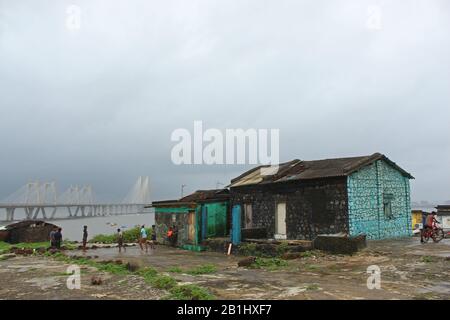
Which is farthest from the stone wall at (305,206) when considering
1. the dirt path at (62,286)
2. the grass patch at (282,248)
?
the dirt path at (62,286)

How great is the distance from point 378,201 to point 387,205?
47.3 inches

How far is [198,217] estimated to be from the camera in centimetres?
2347

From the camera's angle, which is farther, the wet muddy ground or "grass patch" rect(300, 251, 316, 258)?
"grass patch" rect(300, 251, 316, 258)

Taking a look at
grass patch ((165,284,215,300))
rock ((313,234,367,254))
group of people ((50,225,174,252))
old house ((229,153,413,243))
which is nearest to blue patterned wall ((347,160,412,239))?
old house ((229,153,413,243))

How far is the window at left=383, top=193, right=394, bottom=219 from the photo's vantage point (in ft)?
71.3

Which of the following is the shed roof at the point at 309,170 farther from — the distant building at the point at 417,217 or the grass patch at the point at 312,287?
the grass patch at the point at 312,287

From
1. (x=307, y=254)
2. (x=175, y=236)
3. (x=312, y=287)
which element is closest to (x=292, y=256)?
(x=307, y=254)

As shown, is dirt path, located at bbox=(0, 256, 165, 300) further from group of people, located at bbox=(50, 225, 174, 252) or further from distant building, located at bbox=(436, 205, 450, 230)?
distant building, located at bbox=(436, 205, 450, 230)

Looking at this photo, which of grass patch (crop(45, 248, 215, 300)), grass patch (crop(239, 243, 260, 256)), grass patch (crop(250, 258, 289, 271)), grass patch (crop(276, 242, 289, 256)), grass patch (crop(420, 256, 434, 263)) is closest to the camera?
grass patch (crop(45, 248, 215, 300))

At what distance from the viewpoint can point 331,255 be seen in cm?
1534

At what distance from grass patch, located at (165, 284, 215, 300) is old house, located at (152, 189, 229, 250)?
13459 mm
